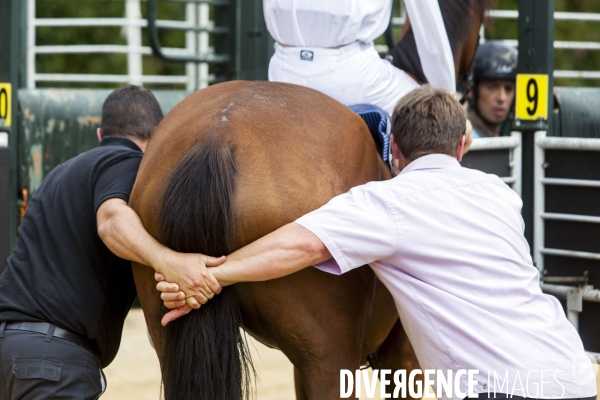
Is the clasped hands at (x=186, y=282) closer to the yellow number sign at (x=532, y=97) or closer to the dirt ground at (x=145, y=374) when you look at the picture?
the dirt ground at (x=145, y=374)

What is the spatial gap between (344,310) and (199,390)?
19.2 inches

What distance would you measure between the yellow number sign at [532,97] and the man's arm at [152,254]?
272cm

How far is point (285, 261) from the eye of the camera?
2254 mm

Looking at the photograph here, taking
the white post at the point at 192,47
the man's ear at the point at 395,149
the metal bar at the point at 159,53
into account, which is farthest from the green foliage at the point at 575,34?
the man's ear at the point at 395,149

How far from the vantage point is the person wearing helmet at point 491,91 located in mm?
5848

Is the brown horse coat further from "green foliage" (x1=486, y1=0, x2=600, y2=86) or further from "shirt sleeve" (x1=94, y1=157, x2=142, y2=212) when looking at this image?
"green foliage" (x1=486, y1=0, x2=600, y2=86)

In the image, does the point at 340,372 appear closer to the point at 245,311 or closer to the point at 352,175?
the point at 245,311

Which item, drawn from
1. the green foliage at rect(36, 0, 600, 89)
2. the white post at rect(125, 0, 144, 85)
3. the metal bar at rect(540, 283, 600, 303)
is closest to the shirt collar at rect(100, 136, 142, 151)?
the metal bar at rect(540, 283, 600, 303)

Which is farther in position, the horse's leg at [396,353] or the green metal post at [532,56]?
the green metal post at [532,56]

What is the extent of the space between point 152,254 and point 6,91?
262 cm

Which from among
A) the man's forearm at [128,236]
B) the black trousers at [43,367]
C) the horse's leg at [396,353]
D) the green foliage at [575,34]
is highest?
the green foliage at [575,34]

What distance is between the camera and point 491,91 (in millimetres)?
5914

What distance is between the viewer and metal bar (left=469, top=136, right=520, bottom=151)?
4327 millimetres

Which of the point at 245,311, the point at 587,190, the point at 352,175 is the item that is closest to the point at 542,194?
the point at 587,190
